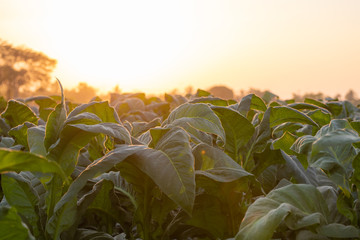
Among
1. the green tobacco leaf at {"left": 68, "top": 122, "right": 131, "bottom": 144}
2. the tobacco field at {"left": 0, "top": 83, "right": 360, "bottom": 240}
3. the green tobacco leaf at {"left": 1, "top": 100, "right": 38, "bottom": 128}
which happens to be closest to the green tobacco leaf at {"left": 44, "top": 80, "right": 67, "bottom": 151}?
the tobacco field at {"left": 0, "top": 83, "right": 360, "bottom": 240}

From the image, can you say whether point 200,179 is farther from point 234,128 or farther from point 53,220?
point 53,220

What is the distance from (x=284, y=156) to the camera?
46.5 inches

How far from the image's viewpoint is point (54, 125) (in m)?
1.13

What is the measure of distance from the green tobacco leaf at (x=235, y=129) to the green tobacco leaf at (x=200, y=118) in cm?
10

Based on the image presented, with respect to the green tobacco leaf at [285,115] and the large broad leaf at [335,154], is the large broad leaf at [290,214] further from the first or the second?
the green tobacco leaf at [285,115]

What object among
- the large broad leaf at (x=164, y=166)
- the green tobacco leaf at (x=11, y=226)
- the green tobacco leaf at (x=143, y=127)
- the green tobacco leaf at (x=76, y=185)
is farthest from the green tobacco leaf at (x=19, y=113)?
the green tobacco leaf at (x=11, y=226)

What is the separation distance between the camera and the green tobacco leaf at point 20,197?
3.63ft

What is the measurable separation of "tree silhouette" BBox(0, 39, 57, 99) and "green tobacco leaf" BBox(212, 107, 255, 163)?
50.1 m

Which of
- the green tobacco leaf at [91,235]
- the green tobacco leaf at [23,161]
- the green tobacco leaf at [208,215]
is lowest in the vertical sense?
the green tobacco leaf at [91,235]

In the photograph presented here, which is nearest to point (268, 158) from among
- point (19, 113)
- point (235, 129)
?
point (235, 129)

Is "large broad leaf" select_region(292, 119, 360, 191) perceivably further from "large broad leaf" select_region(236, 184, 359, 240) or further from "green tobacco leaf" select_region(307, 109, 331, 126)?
"green tobacco leaf" select_region(307, 109, 331, 126)

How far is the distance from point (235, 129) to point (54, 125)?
0.59 meters

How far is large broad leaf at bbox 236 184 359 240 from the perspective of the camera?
0.84 m

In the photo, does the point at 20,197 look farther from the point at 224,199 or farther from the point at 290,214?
the point at 290,214
